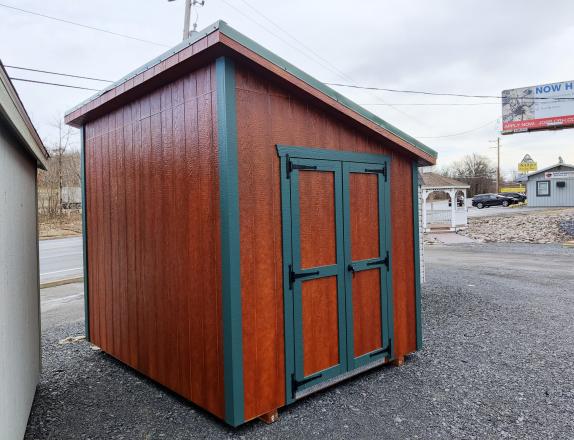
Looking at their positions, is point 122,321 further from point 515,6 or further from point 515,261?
point 515,6

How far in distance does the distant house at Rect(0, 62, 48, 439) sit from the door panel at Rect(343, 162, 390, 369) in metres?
2.48

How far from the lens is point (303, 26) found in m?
16.4

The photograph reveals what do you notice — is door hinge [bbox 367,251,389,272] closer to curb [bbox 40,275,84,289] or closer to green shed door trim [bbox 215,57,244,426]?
green shed door trim [bbox 215,57,244,426]

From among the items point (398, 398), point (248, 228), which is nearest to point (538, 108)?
point (398, 398)

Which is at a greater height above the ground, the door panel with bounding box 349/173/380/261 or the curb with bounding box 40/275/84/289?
the door panel with bounding box 349/173/380/261

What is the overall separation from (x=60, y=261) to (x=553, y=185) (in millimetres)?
29928

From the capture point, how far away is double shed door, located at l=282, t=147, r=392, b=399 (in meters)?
3.29

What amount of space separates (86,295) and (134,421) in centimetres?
224

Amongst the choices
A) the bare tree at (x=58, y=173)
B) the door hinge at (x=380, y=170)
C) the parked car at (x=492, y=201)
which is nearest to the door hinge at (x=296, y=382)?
the door hinge at (x=380, y=170)

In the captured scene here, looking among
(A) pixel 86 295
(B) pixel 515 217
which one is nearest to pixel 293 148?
(A) pixel 86 295

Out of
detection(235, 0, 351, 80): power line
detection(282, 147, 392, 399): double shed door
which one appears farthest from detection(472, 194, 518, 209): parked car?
detection(282, 147, 392, 399): double shed door

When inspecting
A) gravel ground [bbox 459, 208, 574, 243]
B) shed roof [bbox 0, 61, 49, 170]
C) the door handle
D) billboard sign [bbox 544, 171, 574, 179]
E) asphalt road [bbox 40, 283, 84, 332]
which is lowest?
asphalt road [bbox 40, 283, 84, 332]

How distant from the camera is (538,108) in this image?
91.8 ft

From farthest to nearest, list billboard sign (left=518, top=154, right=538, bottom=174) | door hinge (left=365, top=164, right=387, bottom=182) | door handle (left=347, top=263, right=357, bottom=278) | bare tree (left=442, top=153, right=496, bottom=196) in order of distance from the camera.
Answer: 1. bare tree (left=442, top=153, right=496, bottom=196)
2. billboard sign (left=518, top=154, right=538, bottom=174)
3. door hinge (left=365, top=164, right=387, bottom=182)
4. door handle (left=347, top=263, right=357, bottom=278)
